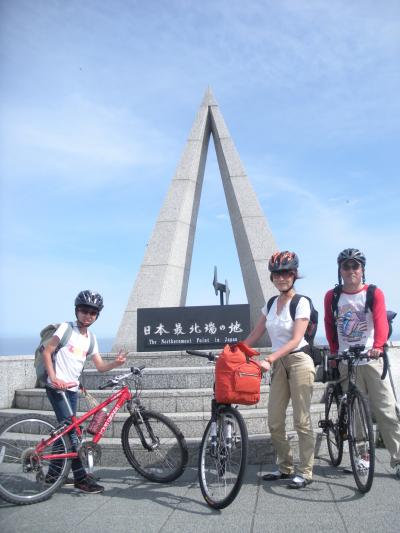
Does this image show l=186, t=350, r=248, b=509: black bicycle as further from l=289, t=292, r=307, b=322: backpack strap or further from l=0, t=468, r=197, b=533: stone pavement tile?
l=289, t=292, r=307, b=322: backpack strap

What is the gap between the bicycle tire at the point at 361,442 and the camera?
3.86 metres

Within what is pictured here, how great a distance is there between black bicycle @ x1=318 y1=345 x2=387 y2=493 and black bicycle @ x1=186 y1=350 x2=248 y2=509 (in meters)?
1.01

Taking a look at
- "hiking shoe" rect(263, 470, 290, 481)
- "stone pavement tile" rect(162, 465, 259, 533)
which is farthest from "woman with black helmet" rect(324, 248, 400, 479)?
"stone pavement tile" rect(162, 465, 259, 533)

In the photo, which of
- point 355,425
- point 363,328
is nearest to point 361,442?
point 355,425

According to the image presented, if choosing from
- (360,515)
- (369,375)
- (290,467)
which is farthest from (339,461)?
(360,515)

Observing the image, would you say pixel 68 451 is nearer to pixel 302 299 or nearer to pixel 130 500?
pixel 130 500

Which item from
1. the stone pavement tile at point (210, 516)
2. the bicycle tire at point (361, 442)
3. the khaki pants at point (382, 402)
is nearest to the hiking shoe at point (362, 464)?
the bicycle tire at point (361, 442)

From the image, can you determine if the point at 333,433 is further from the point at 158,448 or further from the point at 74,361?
the point at 74,361

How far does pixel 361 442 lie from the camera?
4.10 m

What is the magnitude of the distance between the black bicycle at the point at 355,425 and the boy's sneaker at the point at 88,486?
214 cm

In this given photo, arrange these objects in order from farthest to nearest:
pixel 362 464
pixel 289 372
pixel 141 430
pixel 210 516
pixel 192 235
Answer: pixel 192 235 < pixel 141 430 < pixel 289 372 < pixel 362 464 < pixel 210 516

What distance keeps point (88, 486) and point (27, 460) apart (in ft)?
1.89

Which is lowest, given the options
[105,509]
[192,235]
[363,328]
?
[105,509]

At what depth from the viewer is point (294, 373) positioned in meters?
4.25
